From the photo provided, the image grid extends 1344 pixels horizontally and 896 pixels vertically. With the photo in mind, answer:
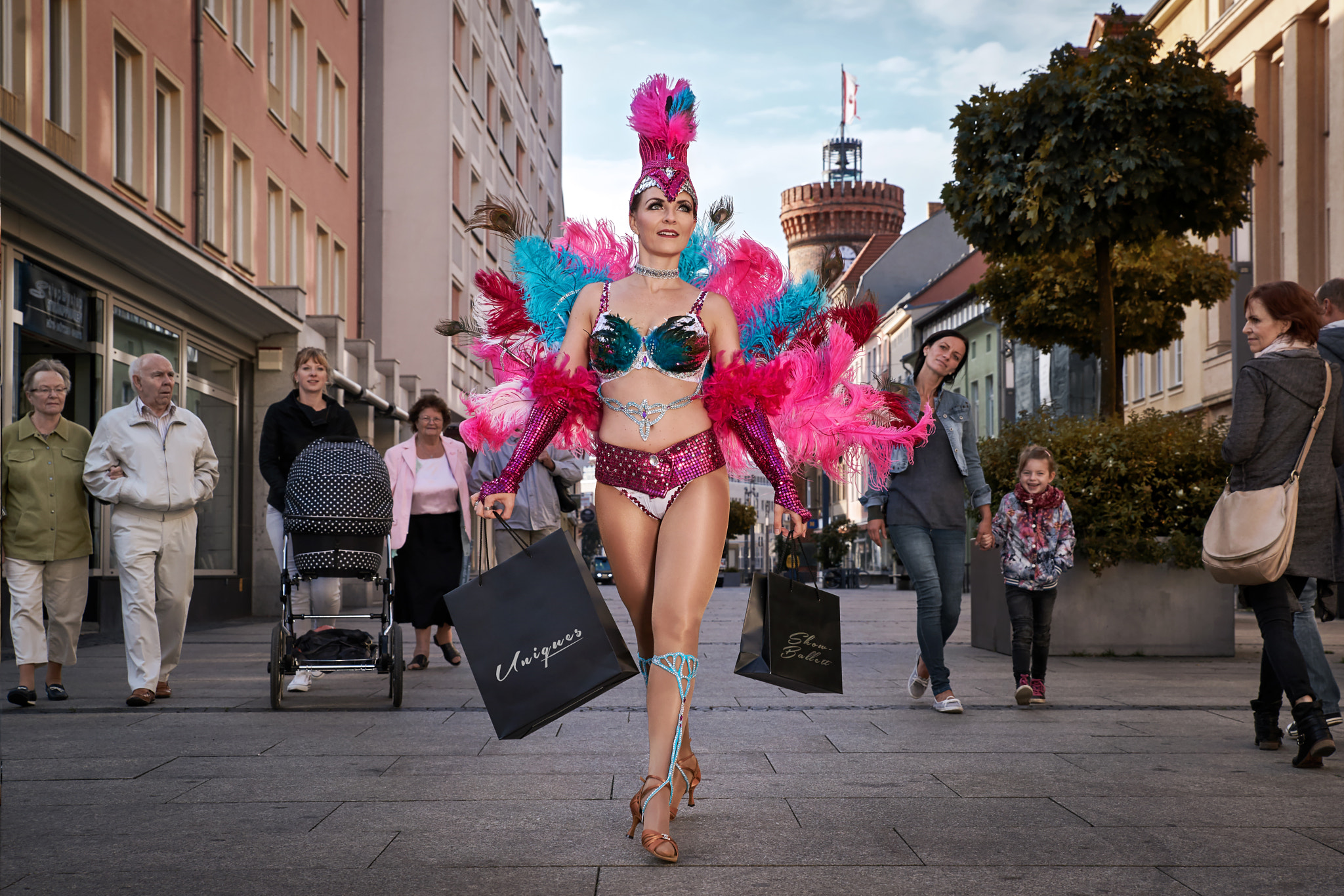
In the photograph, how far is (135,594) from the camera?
8.30m

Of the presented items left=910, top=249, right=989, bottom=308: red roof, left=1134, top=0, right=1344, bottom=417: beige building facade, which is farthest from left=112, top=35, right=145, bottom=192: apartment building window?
left=910, top=249, right=989, bottom=308: red roof

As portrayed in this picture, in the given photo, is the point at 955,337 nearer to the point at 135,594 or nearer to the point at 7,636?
the point at 135,594

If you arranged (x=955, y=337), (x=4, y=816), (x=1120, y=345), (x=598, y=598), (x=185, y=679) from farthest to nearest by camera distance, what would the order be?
(x=1120, y=345), (x=185, y=679), (x=955, y=337), (x=4, y=816), (x=598, y=598)

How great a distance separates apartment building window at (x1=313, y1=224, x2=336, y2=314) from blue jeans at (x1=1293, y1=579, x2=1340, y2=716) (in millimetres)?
Result: 21019

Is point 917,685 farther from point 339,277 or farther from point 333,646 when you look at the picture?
point 339,277

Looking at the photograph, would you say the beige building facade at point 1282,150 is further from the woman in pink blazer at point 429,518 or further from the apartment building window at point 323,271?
the woman in pink blazer at point 429,518

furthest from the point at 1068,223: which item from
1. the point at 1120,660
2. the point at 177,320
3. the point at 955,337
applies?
the point at 177,320

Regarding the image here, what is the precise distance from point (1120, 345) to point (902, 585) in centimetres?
2265

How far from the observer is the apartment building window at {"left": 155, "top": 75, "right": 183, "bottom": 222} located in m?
17.2

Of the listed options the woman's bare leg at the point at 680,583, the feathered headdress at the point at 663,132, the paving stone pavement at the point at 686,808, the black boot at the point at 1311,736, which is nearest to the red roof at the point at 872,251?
the paving stone pavement at the point at 686,808

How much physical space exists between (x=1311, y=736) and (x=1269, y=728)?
68 cm

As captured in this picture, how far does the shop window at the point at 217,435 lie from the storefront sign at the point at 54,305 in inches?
125

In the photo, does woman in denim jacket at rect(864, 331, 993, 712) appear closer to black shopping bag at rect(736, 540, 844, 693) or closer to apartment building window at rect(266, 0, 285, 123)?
black shopping bag at rect(736, 540, 844, 693)

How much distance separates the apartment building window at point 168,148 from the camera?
56.3ft
